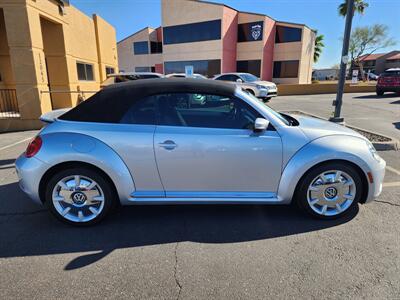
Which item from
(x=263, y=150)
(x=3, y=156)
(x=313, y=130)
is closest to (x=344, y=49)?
(x=313, y=130)

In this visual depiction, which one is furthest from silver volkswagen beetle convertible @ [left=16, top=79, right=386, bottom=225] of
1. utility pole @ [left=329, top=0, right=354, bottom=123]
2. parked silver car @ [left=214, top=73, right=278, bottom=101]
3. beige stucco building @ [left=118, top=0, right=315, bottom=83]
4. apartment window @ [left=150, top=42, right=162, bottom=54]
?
apartment window @ [left=150, top=42, right=162, bottom=54]

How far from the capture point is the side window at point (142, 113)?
2984 mm

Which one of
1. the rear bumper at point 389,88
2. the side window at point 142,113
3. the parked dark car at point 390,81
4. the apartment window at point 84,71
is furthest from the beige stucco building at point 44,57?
the rear bumper at point 389,88

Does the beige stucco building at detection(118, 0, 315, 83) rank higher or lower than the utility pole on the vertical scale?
higher

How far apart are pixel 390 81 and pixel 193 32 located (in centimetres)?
1907

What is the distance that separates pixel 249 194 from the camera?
3066 millimetres

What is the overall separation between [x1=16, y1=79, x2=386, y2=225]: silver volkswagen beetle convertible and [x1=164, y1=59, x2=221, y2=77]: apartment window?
86.6 feet

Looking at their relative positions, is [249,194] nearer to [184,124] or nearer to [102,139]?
[184,124]

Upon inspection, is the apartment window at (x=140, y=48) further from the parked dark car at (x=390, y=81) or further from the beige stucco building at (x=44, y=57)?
the parked dark car at (x=390, y=81)

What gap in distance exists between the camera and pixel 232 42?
28.3 m

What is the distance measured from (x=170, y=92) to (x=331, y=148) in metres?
1.91

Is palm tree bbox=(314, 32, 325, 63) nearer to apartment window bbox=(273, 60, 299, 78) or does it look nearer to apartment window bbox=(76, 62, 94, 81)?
apartment window bbox=(273, 60, 299, 78)

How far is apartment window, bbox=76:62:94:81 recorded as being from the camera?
40.0 feet

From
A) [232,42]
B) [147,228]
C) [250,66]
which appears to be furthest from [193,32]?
[147,228]
